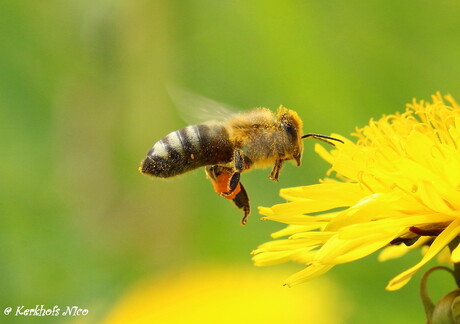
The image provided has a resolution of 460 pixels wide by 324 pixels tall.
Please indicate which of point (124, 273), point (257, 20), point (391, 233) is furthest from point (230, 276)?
point (257, 20)

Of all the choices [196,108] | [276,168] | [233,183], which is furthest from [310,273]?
[196,108]

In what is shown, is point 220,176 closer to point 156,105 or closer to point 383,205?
point 383,205

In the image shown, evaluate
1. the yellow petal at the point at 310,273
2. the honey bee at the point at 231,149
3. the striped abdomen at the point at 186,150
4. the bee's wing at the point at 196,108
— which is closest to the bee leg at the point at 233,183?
the honey bee at the point at 231,149

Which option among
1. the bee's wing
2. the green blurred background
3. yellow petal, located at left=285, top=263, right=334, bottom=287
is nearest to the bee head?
the bee's wing

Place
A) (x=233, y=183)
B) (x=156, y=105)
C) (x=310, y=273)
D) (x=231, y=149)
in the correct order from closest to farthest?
1. (x=310, y=273)
2. (x=233, y=183)
3. (x=231, y=149)
4. (x=156, y=105)

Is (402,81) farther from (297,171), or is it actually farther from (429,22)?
(297,171)

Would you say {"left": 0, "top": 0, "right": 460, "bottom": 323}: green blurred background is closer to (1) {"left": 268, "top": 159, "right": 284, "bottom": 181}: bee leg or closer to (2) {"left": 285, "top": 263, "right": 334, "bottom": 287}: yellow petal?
(1) {"left": 268, "top": 159, "right": 284, "bottom": 181}: bee leg

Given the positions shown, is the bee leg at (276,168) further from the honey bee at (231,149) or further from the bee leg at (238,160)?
the bee leg at (238,160)
